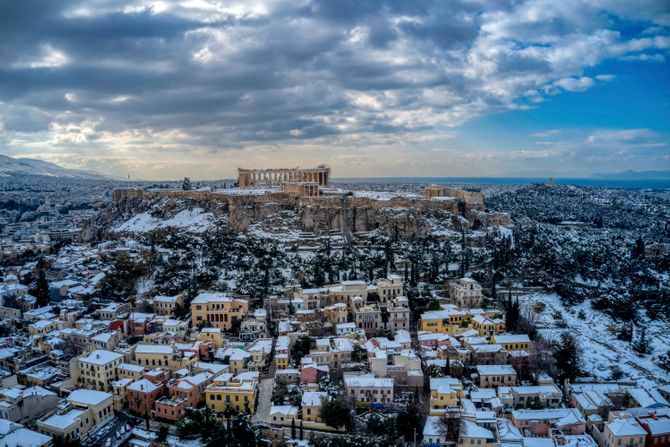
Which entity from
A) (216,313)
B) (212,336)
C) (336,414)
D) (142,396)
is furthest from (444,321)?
(142,396)

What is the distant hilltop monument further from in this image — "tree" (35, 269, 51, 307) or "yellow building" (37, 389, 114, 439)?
"yellow building" (37, 389, 114, 439)

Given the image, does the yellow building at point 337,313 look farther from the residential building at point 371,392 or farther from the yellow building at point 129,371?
the yellow building at point 129,371

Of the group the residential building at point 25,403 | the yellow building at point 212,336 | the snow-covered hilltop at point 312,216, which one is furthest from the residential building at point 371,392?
the snow-covered hilltop at point 312,216

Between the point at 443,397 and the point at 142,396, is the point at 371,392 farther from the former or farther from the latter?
the point at 142,396

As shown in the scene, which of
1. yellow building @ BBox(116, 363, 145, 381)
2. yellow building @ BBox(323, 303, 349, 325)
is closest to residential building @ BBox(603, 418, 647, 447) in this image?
yellow building @ BBox(323, 303, 349, 325)

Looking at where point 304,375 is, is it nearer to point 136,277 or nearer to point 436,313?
point 436,313
